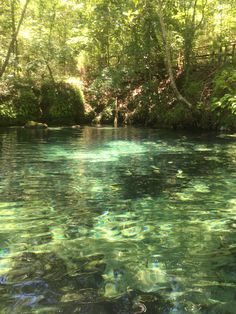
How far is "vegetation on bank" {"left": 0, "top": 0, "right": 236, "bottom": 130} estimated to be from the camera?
19656 mm

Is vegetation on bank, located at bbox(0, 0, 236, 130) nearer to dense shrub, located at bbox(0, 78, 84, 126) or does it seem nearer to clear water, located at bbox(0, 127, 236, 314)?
dense shrub, located at bbox(0, 78, 84, 126)

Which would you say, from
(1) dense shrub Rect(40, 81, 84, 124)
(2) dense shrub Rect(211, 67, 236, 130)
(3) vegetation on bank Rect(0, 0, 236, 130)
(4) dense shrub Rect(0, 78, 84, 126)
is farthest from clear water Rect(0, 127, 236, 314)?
(1) dense shrub Rect(40, 81, 84, 124)

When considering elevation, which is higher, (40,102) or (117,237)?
(40,102)

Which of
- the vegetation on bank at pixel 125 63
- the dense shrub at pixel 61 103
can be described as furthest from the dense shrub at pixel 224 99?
the dense shrub at pixel 61 103

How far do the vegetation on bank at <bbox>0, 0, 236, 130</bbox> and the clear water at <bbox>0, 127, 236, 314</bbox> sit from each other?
10.5 meters

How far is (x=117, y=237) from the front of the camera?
4.70 metres

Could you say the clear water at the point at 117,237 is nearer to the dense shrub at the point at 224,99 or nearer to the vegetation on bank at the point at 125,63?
the dense shrub at the point at 224,99

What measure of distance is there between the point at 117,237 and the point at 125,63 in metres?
19.2

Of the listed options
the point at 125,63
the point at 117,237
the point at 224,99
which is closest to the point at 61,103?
the point at 125,63

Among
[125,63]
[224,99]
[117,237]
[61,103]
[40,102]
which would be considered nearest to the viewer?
[117,237]

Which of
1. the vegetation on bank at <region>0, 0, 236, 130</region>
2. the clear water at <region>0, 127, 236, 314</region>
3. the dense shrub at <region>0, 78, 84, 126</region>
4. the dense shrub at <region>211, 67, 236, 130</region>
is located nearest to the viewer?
the clear water at <region>0, 127, 236, 314</region>

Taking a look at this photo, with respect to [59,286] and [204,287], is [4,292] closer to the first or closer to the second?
[59,286]

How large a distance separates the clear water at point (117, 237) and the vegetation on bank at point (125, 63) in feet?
34.5

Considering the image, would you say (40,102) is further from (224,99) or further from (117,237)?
(117,237)
